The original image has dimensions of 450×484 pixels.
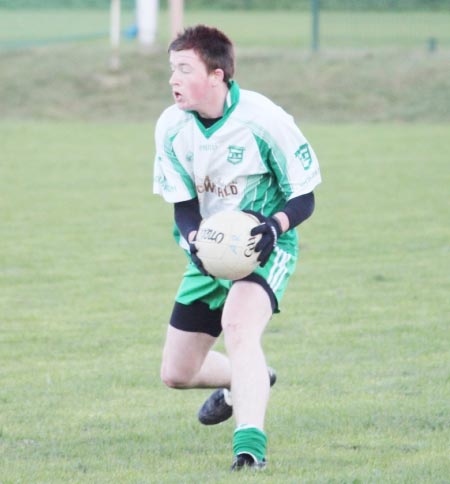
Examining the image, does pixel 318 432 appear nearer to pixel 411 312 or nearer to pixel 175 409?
pixel 175 409

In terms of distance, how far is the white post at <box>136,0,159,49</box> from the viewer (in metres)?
28.8

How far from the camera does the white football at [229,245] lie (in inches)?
205

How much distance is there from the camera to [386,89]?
2442 centimetres

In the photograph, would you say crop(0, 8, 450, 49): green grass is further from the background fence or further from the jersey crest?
the jersey crest

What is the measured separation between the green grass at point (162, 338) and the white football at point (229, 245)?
0.81 m

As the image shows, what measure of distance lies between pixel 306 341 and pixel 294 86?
17.3 metres

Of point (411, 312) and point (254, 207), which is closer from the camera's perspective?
point (254, 207)

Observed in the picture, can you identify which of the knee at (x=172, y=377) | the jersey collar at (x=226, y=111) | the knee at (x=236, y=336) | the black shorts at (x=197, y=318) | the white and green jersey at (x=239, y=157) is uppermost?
the jersey collar at (x=226, y=111)

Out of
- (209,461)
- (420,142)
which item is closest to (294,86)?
(420,142)

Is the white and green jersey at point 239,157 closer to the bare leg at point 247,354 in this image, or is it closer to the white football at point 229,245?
the white football at point 229,245

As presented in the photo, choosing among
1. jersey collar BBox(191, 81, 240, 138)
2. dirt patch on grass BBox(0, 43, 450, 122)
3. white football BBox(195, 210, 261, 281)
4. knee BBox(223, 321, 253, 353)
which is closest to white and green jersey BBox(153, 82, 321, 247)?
jersey collar BBox(191, 81, 240, 138)

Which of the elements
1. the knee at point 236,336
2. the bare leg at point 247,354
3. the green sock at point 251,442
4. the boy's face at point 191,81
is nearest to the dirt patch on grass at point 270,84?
the boy's face at point 191,81

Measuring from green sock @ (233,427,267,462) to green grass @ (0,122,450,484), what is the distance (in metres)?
0.10

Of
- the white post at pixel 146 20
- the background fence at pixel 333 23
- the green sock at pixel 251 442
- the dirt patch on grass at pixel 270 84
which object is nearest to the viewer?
the green sock at pixel 251 442
